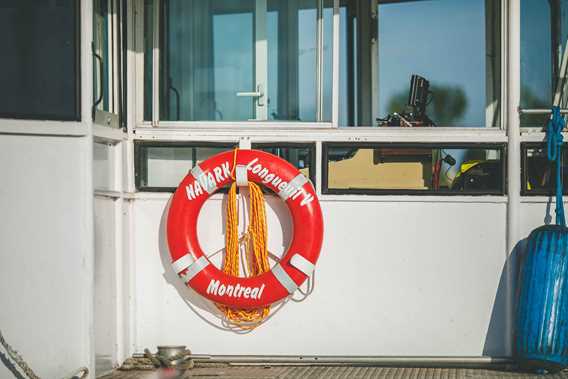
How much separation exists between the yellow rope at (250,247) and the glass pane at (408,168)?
0.37m

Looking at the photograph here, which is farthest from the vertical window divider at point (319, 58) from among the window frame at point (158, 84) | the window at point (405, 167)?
the window at point (405, 167)

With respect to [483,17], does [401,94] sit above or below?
below

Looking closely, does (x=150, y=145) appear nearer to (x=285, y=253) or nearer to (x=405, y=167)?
(x=285, y=253)

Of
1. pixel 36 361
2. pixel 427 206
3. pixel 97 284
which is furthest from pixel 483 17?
pixel 36 361

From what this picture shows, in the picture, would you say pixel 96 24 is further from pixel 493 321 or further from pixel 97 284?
pixel 493 321

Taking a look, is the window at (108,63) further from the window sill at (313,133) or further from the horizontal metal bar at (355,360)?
the horizontal metal bar at (355,360)

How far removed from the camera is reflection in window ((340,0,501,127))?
453 centimetres

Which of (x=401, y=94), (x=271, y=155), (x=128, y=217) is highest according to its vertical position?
(x=401, y=94)

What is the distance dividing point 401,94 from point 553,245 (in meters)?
1.11

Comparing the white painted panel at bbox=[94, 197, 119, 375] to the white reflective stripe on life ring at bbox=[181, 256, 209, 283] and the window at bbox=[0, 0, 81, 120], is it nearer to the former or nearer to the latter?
the white reflective stripe on life ring at bbox=[181, 256, 209, 283]

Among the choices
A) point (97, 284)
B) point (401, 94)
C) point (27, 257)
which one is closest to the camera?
point (27, 257)

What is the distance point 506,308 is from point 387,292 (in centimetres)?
56

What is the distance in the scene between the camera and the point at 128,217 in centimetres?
438

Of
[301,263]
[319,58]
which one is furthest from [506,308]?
[319,58]
